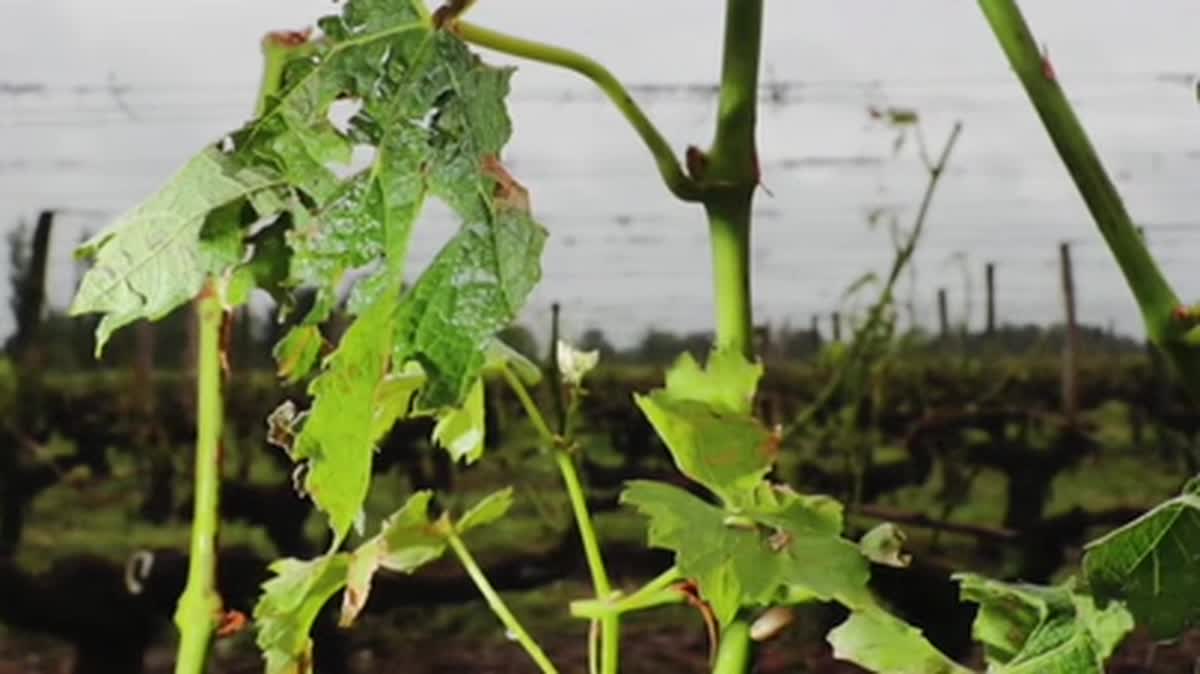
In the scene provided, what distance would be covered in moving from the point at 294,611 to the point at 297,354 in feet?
0.23

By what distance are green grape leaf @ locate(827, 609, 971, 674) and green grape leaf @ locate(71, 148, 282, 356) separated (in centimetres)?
12

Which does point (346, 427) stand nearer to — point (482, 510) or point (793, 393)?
point (482, 510)

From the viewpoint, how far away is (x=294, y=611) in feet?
1.31

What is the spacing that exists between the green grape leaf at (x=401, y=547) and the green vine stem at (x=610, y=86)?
0.12 metres

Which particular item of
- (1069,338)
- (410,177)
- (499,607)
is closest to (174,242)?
(410,177)

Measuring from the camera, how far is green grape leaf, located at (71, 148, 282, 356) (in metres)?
0.30

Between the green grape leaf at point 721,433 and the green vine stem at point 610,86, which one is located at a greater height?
the green vine stem at point 610,86

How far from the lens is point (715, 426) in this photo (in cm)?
31

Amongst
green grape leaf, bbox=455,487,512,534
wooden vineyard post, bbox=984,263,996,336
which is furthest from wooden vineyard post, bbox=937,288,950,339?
green grape leaf, bbox=455,487,512,534

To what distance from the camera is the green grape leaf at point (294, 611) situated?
40 centimetres

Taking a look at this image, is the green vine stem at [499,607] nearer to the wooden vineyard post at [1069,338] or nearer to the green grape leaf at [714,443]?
the green grape leaf at [714,443]

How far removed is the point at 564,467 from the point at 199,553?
0.08 meters

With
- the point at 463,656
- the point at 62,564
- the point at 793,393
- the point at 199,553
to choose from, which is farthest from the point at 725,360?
the point at 793,393

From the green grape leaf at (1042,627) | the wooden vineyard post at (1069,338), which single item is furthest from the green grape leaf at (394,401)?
the wooden vineyard post at (1069,338)
